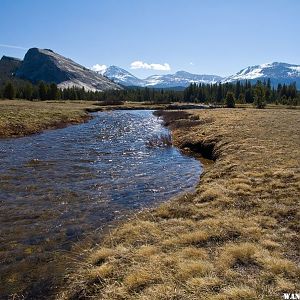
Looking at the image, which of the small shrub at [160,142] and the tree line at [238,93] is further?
the tree line at [238,93]

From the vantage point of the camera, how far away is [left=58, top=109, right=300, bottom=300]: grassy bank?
855cm

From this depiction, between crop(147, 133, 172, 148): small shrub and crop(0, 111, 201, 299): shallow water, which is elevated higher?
crop(147, 133, 172, 148): small shrub

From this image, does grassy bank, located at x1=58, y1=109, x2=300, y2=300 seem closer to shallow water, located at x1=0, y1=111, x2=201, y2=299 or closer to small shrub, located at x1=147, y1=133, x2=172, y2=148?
shallow water, located at x1=0, y1=111, x2=201, y2=299

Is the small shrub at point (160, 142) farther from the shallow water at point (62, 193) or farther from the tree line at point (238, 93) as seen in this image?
the tree line at point (238, 93)

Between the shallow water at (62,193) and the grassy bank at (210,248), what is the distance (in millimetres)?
1318

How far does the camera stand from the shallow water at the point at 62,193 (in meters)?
11.0

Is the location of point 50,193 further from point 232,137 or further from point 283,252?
point 232,137

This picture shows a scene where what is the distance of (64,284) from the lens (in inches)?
389

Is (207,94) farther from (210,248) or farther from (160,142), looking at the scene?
(210,248)

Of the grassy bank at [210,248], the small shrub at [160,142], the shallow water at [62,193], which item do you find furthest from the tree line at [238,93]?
the grassy bank at [210,248]

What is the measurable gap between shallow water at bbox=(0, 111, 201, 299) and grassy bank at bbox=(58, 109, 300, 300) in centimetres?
132

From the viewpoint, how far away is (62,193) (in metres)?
18.9

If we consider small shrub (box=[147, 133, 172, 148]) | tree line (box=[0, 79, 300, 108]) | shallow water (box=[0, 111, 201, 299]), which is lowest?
shallow water (box=[0, 111, 201, 299])

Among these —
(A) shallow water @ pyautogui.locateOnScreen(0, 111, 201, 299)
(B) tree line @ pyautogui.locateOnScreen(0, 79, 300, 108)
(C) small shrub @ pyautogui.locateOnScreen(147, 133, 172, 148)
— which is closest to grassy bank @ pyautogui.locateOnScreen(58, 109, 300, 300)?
(A) shallow water @ pyautogui.locateOnScreen(0, 111, 201, 299)
